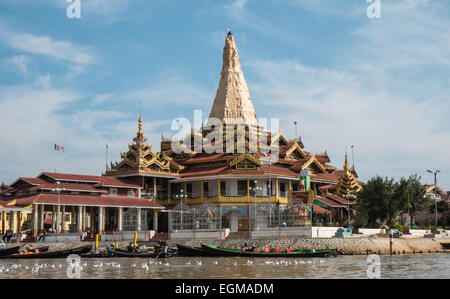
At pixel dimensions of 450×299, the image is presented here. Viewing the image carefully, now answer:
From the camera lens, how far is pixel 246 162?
183 feet

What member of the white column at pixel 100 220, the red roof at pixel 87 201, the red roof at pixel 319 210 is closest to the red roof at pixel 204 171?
the red roof at pixel 87 201

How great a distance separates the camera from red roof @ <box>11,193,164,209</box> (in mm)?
48500

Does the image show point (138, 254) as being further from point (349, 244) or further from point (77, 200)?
point (77, 200)

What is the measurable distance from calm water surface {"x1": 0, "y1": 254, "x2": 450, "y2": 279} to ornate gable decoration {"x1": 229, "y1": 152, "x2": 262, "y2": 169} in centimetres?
2053

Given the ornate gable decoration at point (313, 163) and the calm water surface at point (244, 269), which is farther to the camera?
the ornate gable decoration at point (313, 163)

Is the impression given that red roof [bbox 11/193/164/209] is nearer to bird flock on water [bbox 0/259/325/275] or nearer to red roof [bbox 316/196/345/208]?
bird flock on water [bbox 0/259/325/275]

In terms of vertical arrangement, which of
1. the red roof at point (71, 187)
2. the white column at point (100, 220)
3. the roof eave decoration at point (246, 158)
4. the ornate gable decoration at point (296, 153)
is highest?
the ornate gable decoration at point (296, 153)

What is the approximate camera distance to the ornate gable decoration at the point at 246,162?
5544 cm

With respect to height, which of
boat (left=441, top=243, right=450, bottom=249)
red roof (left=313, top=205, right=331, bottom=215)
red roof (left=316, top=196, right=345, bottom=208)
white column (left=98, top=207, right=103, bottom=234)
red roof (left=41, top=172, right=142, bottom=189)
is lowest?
boat (left=441, top=243, right=450, bottom=249)

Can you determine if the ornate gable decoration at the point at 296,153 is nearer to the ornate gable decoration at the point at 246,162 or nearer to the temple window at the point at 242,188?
the ornate gable decoration at the point at 246,162

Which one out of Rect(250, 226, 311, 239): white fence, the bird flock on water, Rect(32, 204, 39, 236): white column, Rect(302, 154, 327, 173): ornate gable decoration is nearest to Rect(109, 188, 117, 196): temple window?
Rect(32, 204, 39, 236): white column

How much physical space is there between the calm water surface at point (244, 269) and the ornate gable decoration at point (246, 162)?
67.4 ft

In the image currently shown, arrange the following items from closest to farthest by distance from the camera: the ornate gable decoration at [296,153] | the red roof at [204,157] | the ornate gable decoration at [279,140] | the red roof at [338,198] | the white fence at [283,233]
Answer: the white fence at [283,233]
the red roof at [204,157]
the red roof at [338,198]
the ornate gable decoration at [296,153]
the ornate gable decoration at [279,140]
